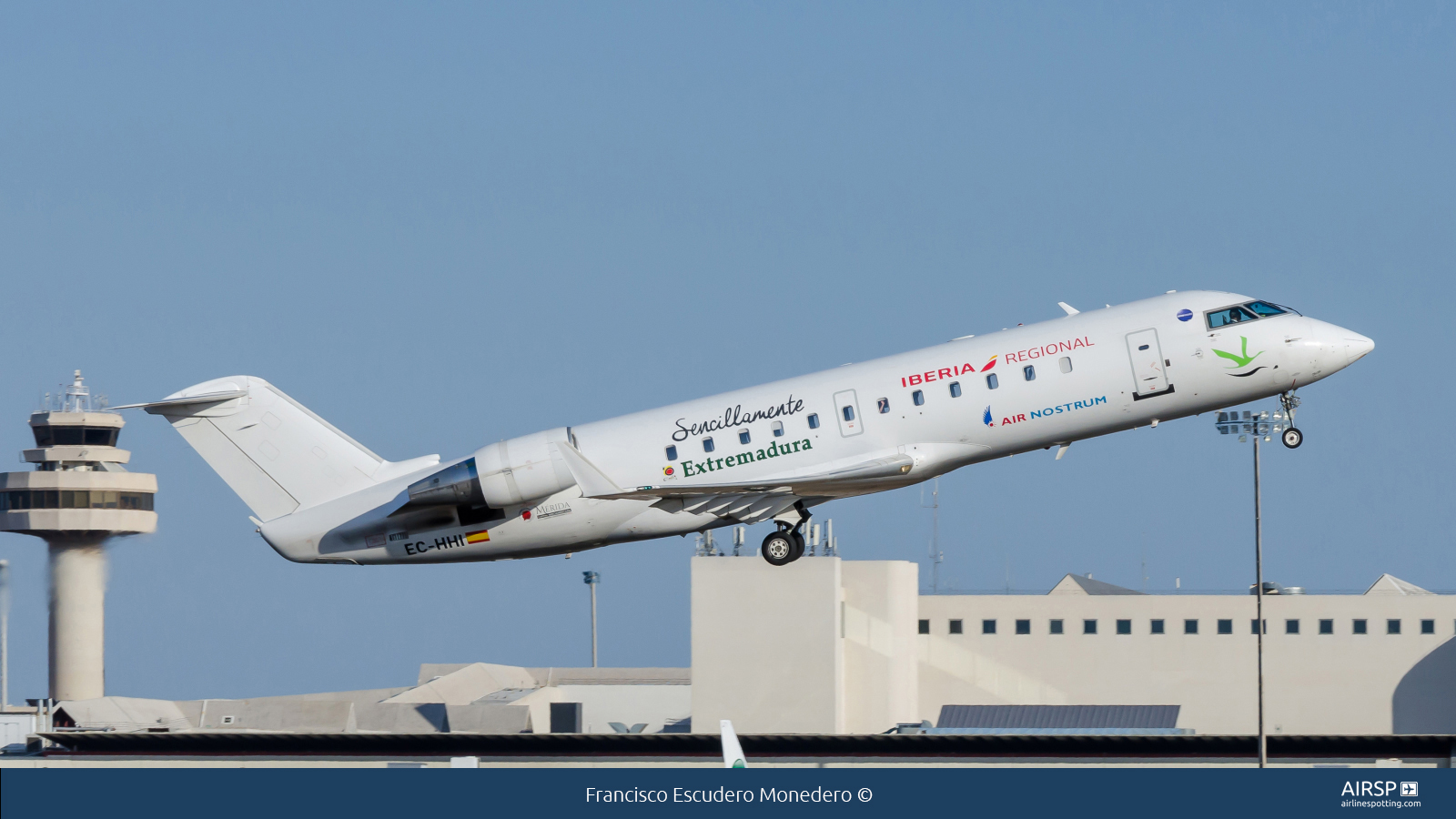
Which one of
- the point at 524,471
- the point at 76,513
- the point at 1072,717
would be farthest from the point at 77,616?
the point at 524,471

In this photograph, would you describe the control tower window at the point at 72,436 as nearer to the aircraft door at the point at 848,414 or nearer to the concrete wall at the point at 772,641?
the concrete wall at the point at 772,641

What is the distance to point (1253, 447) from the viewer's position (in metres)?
58.6

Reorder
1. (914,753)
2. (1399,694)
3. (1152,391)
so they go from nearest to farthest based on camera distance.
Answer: (1152,391)
(914,753)
(1399,694)

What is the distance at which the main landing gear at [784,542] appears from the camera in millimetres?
35625

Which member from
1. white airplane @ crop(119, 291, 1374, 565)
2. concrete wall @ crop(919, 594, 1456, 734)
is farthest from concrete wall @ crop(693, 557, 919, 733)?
white airplane @ crop(119, 291, 1374, 565)

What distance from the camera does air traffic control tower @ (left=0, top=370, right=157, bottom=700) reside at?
11062 cm

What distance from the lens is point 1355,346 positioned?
111ft

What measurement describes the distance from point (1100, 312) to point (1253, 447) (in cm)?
2640

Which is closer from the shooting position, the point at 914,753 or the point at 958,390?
the point at 958,390

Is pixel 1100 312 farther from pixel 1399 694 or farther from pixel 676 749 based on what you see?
pixel 1399 694

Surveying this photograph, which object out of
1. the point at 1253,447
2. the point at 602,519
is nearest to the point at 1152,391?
the point at 602,519

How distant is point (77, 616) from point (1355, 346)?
92.5 m

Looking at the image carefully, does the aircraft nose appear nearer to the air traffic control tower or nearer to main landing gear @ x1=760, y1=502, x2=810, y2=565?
main landing gear @ x1=760, y1=502, x2=810, y2=565

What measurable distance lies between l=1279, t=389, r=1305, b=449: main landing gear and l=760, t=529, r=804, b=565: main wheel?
9.34 m
